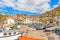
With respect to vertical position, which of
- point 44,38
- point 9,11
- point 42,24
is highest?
point 9,11

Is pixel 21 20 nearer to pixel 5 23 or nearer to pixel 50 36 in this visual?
pixel 5 23

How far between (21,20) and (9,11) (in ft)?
0.93

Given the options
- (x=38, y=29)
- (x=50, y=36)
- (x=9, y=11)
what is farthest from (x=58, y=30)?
(x=9, y=11)

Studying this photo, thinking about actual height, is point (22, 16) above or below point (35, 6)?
below

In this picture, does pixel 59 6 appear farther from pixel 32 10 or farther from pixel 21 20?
pixel 21 20

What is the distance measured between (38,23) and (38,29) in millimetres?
111

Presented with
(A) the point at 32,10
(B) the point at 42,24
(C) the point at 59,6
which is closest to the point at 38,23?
(B) the point at 42,24

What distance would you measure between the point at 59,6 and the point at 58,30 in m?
0.44

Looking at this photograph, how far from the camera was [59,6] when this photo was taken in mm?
2873

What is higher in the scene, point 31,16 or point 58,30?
point 31,16

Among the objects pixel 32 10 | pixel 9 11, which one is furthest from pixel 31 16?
pixel 9 11

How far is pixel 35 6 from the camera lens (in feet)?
9.73

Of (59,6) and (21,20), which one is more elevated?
(59,6)

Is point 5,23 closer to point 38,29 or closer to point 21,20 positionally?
point 21,20
